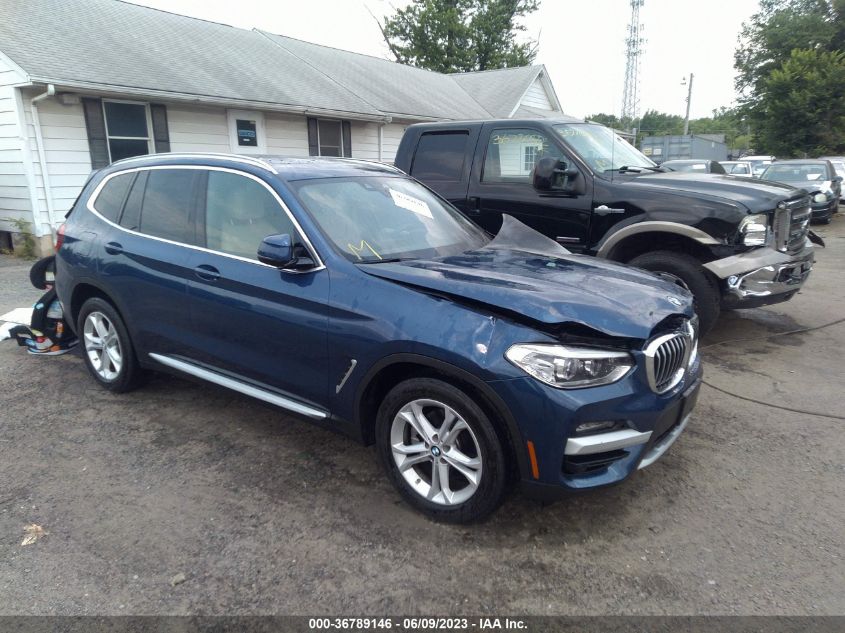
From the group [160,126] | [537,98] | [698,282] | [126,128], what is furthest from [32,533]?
[537,98]

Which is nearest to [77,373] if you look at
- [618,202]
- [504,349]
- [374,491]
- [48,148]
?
[374,491]

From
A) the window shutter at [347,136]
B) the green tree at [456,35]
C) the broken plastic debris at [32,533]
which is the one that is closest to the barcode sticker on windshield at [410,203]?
the broken plastic debris at [32,533]

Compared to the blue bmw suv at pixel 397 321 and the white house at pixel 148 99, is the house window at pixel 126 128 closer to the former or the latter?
the white house at pixel 148 99

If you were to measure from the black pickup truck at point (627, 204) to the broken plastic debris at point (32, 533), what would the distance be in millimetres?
4566

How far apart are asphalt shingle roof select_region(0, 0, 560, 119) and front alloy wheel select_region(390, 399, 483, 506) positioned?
9.62 m

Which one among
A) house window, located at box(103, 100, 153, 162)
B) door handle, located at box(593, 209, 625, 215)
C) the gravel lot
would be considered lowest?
the gravel lot

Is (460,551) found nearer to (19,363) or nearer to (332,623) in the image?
(332,623)

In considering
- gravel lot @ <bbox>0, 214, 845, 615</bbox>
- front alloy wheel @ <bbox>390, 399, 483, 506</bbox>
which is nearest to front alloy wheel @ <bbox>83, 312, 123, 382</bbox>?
gravel lot @ <bbox>0, 214, 845, 615</bbox>

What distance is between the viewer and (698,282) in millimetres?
5203

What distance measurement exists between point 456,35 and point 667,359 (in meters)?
34.7

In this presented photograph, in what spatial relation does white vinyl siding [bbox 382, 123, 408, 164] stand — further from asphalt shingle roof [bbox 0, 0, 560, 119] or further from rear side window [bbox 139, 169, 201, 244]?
rear side window [bbox 139, 169, 201, 244]

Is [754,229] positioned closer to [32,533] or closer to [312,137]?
[32,533]

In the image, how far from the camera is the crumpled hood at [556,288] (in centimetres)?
279

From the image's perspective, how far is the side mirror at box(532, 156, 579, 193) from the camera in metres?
5.52
